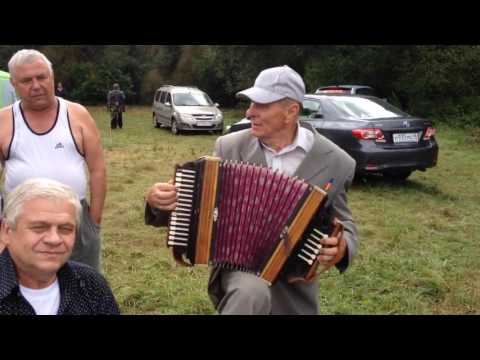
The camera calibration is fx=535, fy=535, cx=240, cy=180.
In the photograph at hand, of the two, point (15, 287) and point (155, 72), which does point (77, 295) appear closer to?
point (15, 287)

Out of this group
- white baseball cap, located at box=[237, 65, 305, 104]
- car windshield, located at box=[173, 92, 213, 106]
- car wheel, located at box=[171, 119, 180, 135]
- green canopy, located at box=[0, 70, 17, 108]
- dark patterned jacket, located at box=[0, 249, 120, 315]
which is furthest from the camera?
car windshield, located at box=[173, 92, 213, 106]

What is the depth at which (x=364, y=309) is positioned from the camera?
4.43 metres

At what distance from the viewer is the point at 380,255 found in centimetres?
568

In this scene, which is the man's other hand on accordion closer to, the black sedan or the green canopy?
the black sedan

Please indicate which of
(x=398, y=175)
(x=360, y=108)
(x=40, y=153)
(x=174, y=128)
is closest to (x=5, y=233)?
(x=40, y=153)

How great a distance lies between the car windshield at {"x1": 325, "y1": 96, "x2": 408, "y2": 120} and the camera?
8.68 m

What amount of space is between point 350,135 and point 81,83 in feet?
90.4

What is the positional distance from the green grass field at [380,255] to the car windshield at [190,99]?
312 inches

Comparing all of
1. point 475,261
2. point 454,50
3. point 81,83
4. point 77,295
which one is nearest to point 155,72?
point 81,83

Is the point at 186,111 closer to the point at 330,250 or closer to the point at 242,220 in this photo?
the point at 242,220

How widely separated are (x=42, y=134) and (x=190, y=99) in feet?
50.3

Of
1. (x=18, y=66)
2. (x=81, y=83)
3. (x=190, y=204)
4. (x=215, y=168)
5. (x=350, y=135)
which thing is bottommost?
(x=81, y=83)

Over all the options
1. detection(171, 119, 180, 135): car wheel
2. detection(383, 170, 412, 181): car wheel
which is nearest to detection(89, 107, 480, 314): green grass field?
detection(383, 170, 412, 181): car wheel

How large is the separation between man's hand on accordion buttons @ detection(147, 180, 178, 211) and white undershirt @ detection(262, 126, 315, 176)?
23.3 inches
